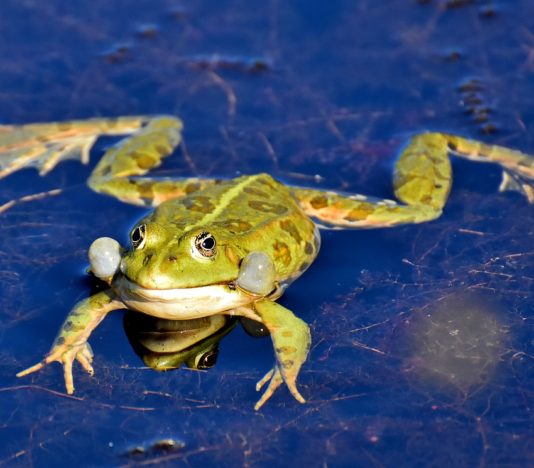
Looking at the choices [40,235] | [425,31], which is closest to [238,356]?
[40,235]

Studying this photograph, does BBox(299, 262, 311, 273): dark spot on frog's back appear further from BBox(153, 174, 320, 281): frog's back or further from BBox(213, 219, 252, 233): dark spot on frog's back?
BBox(213, 219, 252, 233): dark spot on frog's back

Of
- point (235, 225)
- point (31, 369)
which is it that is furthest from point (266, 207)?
point (31, 369)

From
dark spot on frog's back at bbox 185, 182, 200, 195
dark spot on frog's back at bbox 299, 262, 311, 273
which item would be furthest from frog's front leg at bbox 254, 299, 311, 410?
dark spot on frog's back at bbox 185, 182, 200, 195

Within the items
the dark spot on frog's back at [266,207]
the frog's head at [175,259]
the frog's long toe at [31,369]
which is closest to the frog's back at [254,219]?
the dark spot on frog's back at [266,207]

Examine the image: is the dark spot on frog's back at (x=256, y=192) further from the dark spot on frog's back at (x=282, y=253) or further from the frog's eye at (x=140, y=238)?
the frog's eye at (x=140, y=238)

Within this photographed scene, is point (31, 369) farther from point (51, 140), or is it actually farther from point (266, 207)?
point (51, 140)

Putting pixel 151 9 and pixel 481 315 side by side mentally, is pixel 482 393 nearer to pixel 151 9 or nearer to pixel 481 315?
pixel 481 315

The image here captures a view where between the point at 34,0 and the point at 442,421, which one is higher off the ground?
the point at 34,0
